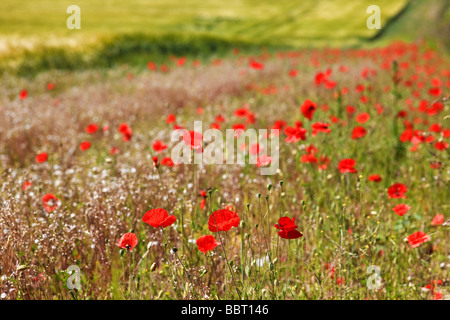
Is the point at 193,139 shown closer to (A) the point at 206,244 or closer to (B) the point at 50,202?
(A) the point at 206,244

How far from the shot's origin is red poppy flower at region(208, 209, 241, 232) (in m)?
1.59

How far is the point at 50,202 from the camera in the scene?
2746mm

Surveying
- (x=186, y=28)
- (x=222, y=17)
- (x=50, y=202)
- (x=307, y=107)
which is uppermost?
(x=222, y=17)

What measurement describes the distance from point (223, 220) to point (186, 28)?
34733mm

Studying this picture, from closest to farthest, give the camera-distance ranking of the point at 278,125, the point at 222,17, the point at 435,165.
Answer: the point at 435,165 < the point at 278,125 < the point at 222,17

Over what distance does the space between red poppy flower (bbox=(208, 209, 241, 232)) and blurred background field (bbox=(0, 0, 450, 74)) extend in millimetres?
11298

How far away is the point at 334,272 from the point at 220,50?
18.4 meters

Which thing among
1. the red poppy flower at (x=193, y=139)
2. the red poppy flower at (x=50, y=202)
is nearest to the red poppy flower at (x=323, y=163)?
the red poppy flower at (x=193, y=139)

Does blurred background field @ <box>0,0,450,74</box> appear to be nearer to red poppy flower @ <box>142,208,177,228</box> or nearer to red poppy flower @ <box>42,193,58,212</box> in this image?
red poppy flower @ <box>42,193,58,212</box>

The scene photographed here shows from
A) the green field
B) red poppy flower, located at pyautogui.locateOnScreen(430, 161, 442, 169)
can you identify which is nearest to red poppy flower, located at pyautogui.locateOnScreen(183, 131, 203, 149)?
red poppy flower, located at pyautogui.locateOnScreen(430, 161, 442, 169)

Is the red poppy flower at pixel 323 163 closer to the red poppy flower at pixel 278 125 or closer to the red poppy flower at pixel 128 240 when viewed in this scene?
the red poppy flower at pixel 278 125

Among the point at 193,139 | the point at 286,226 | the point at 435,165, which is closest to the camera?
the point at 286,226

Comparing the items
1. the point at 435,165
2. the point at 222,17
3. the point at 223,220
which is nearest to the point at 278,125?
the point at 435,165
